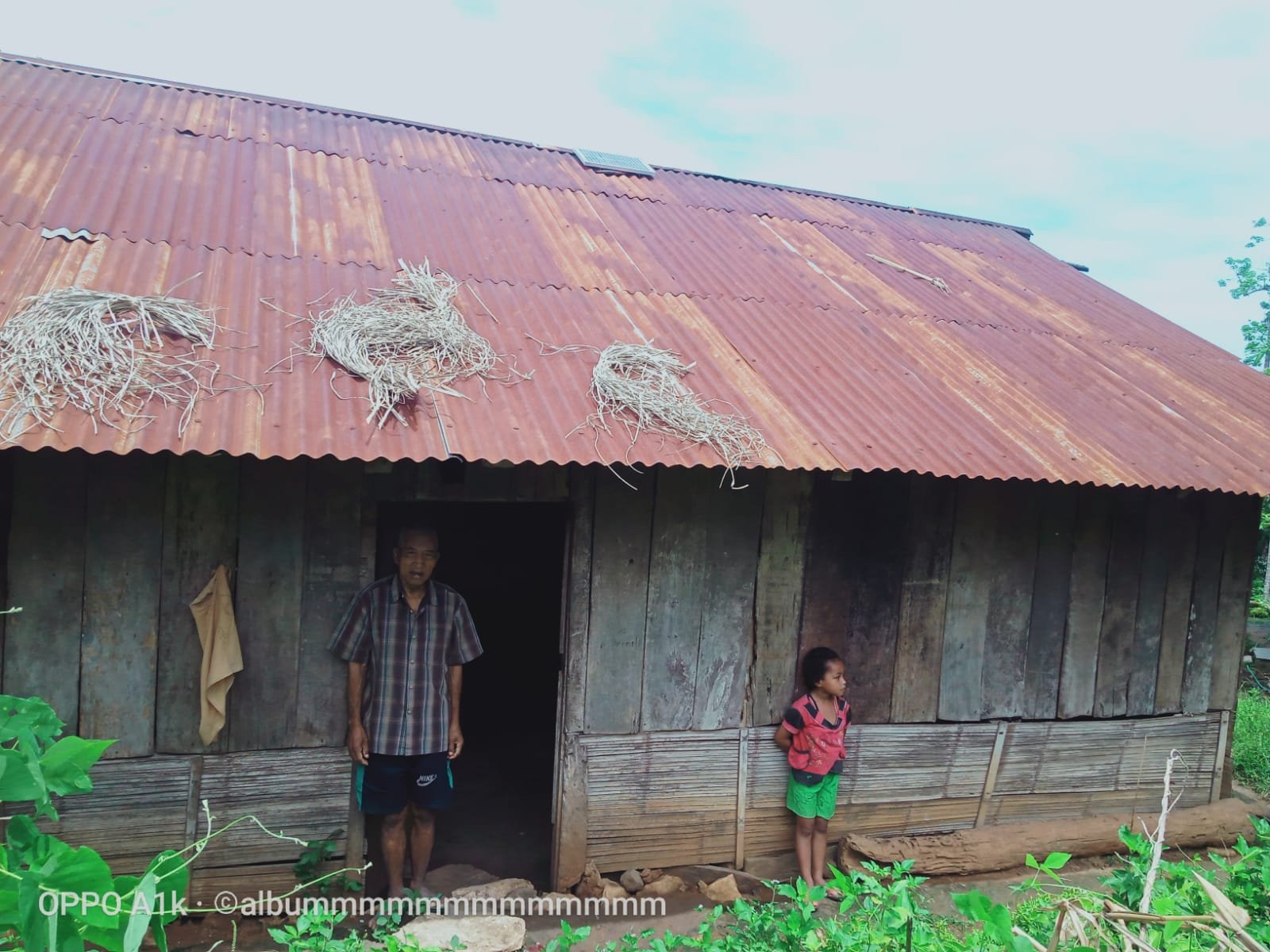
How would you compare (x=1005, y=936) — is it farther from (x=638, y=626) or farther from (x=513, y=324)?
(x=513, y=324)

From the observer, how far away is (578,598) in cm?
436

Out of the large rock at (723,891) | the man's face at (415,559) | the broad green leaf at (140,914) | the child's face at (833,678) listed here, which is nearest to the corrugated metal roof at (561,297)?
the man's face at (415,559)

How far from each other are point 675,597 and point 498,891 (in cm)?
171

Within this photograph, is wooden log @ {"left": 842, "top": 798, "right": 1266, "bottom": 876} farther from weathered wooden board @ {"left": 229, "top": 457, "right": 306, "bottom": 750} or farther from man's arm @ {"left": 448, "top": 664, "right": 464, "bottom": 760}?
weathered wooden board @ {"left": 229, "top": 457, "right": 306, "bottom": 750}

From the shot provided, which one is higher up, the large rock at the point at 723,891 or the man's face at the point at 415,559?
the man's face at the point at 415,559

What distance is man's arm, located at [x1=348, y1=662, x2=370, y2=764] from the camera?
407cm

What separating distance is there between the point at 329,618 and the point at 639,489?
1652 millimetres

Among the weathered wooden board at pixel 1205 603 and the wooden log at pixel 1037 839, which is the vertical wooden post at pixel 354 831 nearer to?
the wooden log at pixel 1037 839

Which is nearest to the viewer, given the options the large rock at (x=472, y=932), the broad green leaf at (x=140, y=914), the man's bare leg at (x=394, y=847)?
the broad green leaf at (x=140, y=914)

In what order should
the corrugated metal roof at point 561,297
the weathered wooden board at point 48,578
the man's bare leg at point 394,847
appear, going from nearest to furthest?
the weathered wooden board at point 48,578
the corrugated metal roof at point 561,297
the man's bare leg at point 394,847

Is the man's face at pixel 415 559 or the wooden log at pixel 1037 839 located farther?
the wooden log at pixel 1037 839

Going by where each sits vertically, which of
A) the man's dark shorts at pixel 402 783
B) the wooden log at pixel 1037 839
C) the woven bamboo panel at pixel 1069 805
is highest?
the man's dark shorts at pixel 402 783

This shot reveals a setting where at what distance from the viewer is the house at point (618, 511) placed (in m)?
3.79

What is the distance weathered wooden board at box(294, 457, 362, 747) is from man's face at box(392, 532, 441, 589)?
0.21 meters
